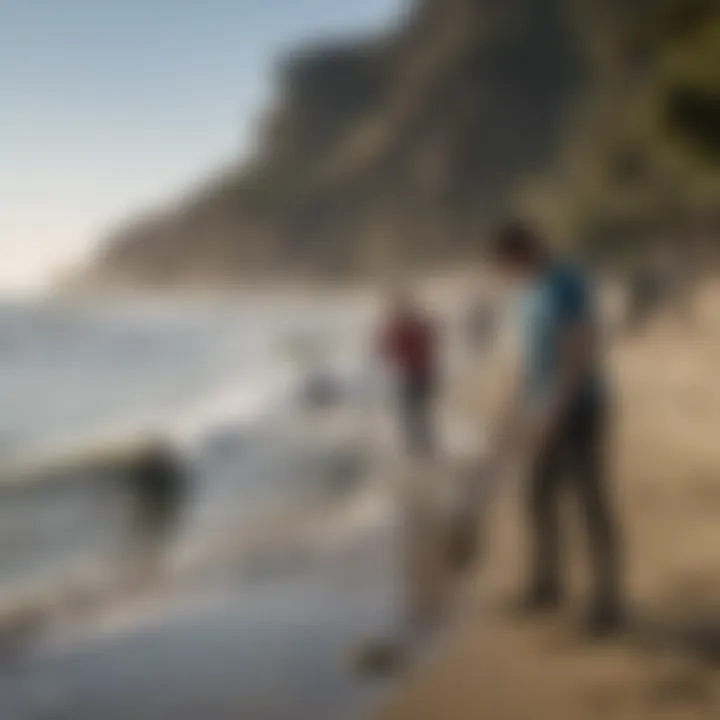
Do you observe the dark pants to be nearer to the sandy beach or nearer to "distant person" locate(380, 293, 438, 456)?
"distant person" locate(380, 293, 438, 456)

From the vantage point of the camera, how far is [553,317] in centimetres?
157

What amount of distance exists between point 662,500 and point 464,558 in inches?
13.8

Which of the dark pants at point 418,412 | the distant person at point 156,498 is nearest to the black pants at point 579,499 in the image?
the dark pants at point 418,412

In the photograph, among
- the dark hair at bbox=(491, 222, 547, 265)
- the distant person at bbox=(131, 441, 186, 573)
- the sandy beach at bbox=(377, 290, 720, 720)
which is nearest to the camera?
the sandy beach at bbox=(377, 290, 720, 720)

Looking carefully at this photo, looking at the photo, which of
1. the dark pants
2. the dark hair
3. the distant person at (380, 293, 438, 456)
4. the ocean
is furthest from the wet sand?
the dark hair

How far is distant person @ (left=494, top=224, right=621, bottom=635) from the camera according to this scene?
1.58 m

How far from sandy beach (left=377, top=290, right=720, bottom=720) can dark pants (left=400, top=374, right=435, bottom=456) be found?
184 millimetres

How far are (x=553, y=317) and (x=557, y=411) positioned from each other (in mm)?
144

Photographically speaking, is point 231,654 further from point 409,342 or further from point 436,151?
point 436,151

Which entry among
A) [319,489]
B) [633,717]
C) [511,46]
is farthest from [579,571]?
[511,46]

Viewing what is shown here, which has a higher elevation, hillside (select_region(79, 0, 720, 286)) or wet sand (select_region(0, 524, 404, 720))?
hillside (select_region(79, 0, 720, 286))

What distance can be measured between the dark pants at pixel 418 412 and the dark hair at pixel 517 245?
222 mm

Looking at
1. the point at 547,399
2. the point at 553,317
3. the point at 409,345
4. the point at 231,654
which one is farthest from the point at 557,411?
the point at 231,654

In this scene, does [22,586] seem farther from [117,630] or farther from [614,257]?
[614,257]
